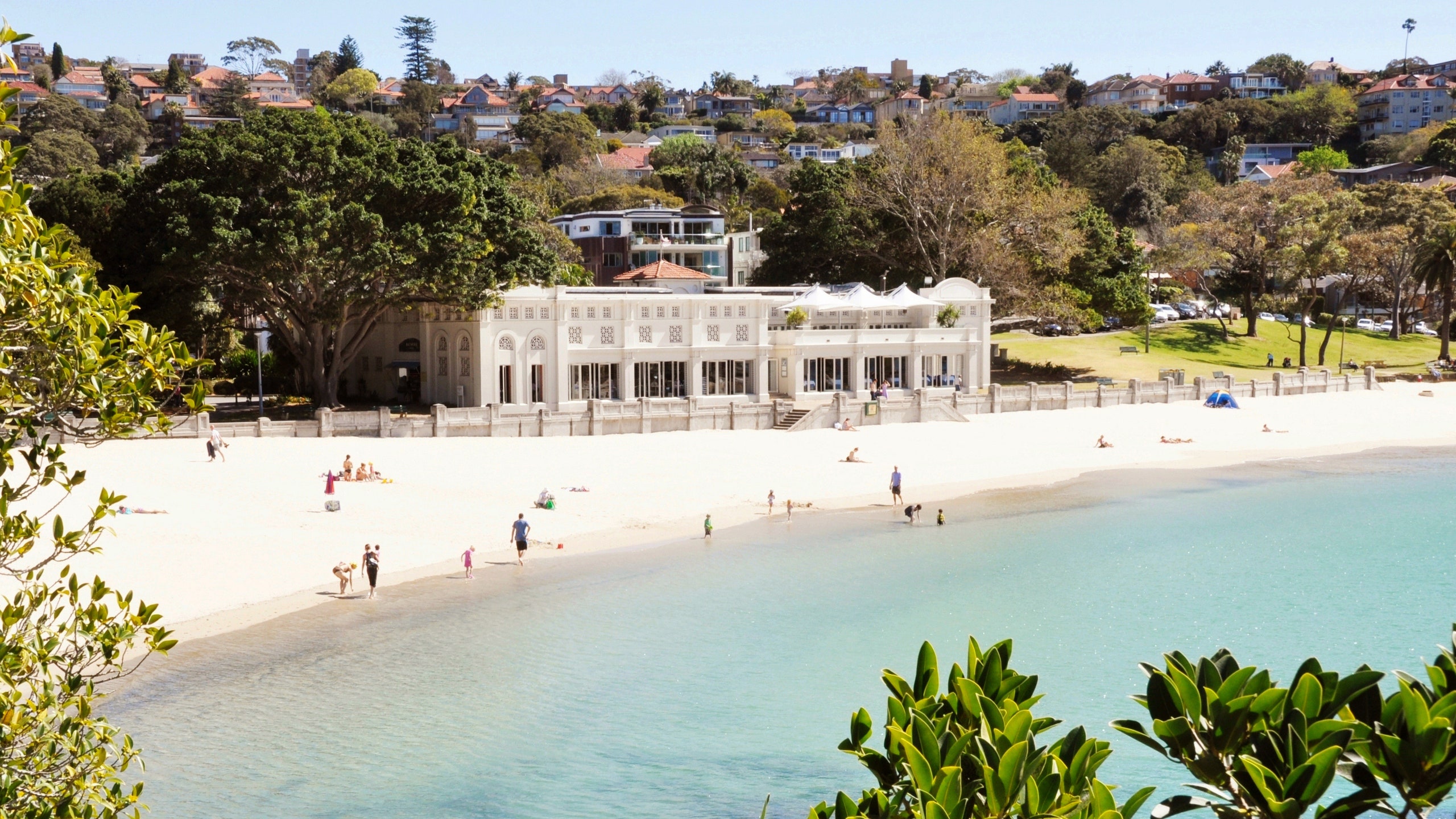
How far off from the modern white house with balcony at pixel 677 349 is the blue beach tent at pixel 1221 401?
10533 mm

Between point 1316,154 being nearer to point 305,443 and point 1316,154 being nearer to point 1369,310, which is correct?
point 1369,310

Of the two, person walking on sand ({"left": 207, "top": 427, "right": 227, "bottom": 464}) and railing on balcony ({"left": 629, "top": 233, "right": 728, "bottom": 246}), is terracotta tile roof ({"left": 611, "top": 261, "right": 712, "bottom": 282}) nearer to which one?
railing on balcony ({"left": 629, "top": 233, "right": 728, "bottom": 246})

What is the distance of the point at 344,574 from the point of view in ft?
88.8

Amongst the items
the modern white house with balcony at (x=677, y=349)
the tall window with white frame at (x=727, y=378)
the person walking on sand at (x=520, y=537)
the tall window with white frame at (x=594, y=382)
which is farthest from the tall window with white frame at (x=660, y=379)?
the person walking on sand at (x=520, y=537)

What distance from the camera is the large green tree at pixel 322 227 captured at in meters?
44.6

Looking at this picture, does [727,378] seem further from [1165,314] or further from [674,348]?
[1165,314]

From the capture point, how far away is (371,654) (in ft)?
77.0

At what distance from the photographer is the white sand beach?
28297 mm

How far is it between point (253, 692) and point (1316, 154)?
145171 mm

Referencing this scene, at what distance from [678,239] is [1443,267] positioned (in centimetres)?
4752

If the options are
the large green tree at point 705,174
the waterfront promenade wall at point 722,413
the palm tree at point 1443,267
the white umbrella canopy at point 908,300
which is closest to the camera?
the waterfront promenade wall at point 722,413

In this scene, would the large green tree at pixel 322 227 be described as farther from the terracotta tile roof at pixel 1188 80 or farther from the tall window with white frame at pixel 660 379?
the terracotta tile roof at pixel 1188 80

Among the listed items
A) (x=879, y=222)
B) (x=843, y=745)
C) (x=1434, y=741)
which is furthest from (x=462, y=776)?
(x=879, y=222)

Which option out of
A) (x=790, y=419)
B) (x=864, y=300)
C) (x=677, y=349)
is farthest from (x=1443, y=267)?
(x=677, y=349)
